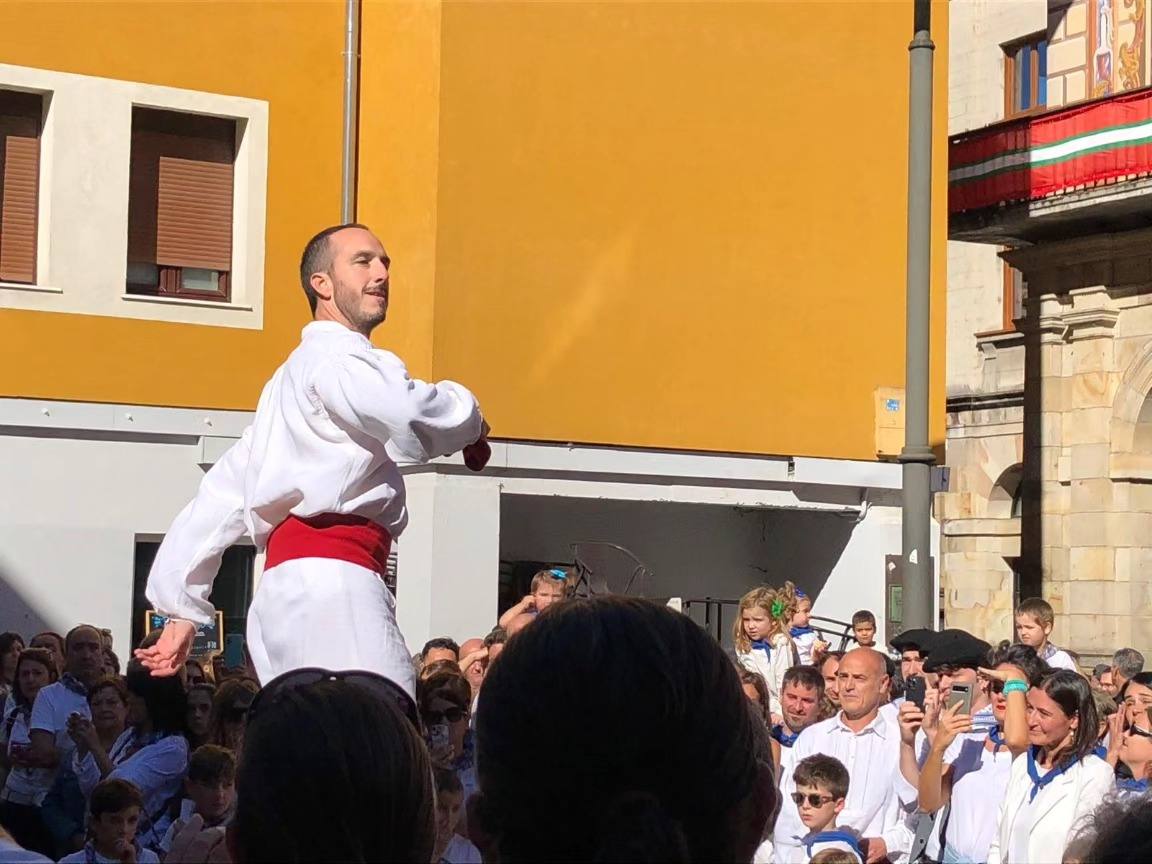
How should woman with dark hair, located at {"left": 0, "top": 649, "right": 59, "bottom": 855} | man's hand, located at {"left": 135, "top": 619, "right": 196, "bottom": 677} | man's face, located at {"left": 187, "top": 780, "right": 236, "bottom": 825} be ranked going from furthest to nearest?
woman with dark hair, located at {"left": 0, "top": 649, "right": 59, "bottom": 855} → man's face, located at {"left": 187, "top": 780, "right": 236, "bottom": 825} → man's hand, located at {"left": 135, "top": 619, "right": 196, "bottom": 677}

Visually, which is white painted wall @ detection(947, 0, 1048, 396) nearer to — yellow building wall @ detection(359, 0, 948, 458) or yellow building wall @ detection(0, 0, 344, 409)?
yellow building wall @ detection(359, 0, 948, 458)

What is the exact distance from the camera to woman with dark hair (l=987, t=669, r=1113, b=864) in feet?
21.6

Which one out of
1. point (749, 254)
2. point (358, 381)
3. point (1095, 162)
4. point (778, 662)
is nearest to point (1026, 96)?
point (1095, 162)

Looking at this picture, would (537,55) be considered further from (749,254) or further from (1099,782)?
(1099,782)

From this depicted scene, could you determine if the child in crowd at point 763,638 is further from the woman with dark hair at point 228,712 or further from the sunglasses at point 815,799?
the sunglasses at point 815,799

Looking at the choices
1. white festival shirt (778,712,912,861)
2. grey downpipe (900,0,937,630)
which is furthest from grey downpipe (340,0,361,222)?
white festival shirt (778,712,912,861)

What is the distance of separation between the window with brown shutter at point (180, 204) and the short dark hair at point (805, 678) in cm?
868

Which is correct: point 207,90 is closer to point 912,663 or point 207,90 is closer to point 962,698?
point 912,663

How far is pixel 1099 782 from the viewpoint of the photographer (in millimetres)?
6656

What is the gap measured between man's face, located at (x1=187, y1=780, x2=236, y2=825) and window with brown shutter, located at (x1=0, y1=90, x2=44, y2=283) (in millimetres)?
9040

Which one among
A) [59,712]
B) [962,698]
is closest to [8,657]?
[59,712]

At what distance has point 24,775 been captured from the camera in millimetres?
8547

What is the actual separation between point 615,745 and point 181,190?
14620 millimetres

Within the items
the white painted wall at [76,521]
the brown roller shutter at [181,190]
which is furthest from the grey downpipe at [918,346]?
the brown roller shutter at [181,190]
